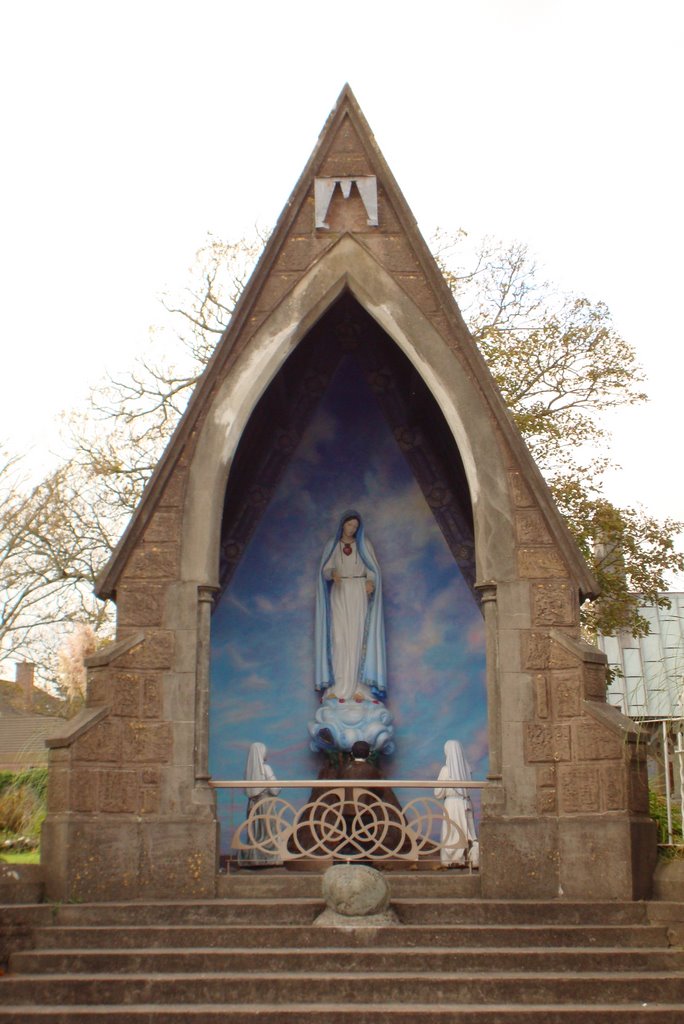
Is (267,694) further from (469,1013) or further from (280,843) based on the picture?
(469,1013)

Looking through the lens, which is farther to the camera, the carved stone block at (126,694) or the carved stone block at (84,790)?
the carved stone block at (126,694)

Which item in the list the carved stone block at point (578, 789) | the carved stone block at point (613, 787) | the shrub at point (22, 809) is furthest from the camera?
the shrub at point (22, 809)

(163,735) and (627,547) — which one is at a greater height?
(627,547)

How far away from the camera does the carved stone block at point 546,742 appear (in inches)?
365

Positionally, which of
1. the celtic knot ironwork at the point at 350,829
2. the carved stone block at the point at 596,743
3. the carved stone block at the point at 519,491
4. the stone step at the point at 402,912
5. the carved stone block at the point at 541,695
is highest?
the carved stone block at the point at 519,491

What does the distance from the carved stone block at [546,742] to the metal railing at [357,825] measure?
46cm

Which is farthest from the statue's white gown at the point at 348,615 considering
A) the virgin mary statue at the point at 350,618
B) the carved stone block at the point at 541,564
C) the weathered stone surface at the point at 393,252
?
the weathered stone surface at the point at 393,252

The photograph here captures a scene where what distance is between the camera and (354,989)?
24.3 ft

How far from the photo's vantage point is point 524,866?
8992 mm

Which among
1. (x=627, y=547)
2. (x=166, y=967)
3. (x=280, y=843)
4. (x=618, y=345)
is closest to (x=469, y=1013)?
(x=166, y=967)

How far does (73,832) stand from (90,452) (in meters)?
12.8

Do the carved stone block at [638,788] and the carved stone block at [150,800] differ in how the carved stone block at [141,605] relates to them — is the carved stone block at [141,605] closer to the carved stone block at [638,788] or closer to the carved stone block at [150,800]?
the carved stone block at [150,800]

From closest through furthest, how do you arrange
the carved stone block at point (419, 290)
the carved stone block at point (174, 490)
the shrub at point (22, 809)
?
the carved stone block at point (174, 490) → the carved stone block at point (419, 290) → the shrub at point (22, 809)

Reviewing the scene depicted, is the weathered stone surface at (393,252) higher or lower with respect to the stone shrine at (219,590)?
higher
